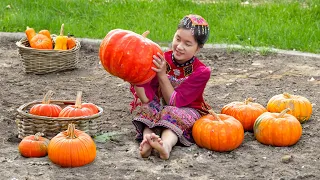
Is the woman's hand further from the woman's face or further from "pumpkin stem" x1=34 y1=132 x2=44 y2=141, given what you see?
"pumpkin stem" x1=34 y1=132 x2=44 y2=141

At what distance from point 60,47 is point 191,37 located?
9.42ft

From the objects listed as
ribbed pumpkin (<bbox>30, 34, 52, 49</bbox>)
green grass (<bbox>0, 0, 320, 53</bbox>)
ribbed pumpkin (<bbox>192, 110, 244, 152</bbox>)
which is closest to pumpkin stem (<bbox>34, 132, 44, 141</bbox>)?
ribbed pumpkin (<bbox>192, 110, 244, 152</bbox>)

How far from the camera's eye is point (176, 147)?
5566mm

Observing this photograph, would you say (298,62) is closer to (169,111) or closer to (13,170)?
(169,111)


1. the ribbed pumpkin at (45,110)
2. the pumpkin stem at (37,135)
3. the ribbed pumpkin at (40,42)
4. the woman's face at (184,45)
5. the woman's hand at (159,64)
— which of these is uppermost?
the woman's face at (184,45)

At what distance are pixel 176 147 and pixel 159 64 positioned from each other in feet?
2.24

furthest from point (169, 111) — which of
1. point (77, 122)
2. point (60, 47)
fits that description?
point (60, 47)

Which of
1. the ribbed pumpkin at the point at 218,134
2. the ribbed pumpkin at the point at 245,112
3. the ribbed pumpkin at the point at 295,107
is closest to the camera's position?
the ribbed pumpkin at the point at 218,134

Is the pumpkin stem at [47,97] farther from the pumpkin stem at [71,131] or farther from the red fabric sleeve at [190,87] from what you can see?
the red fabric sleeve at [190,87]

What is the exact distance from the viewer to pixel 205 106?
588 centimetres

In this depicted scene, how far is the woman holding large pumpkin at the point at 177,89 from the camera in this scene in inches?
219

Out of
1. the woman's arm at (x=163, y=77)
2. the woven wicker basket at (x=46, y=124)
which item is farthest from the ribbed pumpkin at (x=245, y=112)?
the woven wicker basket at (x=46, y=124)

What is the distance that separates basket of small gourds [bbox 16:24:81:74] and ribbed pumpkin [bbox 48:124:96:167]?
9.64 feet

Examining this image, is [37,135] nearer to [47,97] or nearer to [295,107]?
[47,97]
